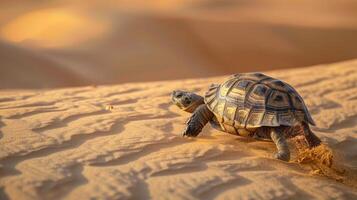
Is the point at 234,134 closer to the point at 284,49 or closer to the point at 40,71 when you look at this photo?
the point at 40,71

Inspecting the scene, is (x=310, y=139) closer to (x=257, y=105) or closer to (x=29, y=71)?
(x=257, y=105)

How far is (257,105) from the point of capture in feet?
13.0

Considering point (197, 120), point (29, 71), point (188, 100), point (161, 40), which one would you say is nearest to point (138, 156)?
point (197, 120)

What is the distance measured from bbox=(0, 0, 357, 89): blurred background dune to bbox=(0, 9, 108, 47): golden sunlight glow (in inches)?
1.0

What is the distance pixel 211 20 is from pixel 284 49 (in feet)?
8.09

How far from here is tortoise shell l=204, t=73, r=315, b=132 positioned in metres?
3.93

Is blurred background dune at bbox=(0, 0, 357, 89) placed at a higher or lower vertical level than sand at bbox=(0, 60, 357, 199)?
higher

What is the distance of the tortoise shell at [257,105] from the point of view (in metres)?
3.93

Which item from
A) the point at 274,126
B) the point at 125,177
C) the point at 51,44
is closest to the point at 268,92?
the point at 274,126

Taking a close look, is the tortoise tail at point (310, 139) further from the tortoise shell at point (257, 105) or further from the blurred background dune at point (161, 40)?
the blurred background dune at point (161, 40)

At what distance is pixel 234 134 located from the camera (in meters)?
4.24

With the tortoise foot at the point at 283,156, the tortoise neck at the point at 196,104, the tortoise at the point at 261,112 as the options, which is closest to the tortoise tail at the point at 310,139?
the tortoise at the point at 261,112

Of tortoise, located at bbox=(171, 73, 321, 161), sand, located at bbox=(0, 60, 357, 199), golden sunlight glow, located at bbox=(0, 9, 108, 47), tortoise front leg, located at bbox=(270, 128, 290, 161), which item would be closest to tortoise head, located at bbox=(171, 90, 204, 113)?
sand, located at bbox=(0, 60, 357, 199)

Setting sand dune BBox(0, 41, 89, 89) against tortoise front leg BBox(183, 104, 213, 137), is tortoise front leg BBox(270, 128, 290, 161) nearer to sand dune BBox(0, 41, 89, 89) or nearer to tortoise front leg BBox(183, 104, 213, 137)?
tortoise front leg BBox(183, 104, 213, 137)
